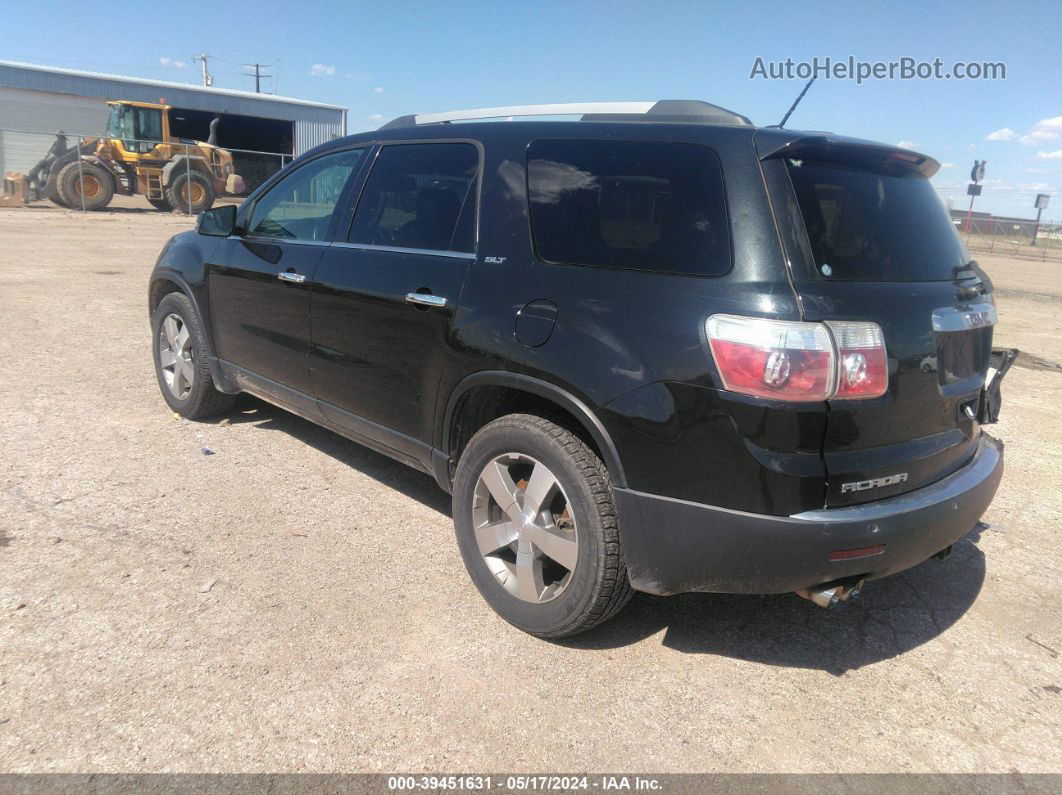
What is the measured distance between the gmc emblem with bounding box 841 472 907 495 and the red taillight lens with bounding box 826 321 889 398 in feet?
0.88

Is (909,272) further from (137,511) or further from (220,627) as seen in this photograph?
(137,511)

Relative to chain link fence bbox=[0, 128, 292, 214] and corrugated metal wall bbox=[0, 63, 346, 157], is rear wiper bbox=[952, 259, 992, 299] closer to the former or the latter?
chain link fence bbox=[0, 128, 292, 214]

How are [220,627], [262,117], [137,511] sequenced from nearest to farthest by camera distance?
[220,627] < [137,511] < [262,117]

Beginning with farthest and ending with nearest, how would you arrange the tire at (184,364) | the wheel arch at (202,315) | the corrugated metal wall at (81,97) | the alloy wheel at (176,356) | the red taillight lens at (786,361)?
1. the corrugated metal wall at (81,97)
2. the alloy wheel at (176,356)
3. the tire at (184,364)
4. the wheel arch at (202,315)
5. the red taillight lens at (786,361)

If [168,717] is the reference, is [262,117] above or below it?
above

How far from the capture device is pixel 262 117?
123ft

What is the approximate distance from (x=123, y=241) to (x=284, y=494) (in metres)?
15.3

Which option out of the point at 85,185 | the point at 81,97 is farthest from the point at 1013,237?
the point at 81,97

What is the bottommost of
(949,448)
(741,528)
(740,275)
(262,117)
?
(741,528)

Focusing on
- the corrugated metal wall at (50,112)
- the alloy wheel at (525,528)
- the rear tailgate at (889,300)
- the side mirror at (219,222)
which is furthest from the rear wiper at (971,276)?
the corrugated metal wall at (50,112)

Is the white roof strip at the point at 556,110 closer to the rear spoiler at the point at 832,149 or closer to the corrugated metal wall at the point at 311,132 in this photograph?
the rear spoiler at the point at 832,149

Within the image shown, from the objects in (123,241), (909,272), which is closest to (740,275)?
(909,272)

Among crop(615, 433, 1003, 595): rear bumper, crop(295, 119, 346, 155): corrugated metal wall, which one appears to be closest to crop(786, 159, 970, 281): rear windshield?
crop(615, 433, 1003, 595): rear bumper

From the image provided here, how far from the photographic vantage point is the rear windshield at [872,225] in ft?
8.09
